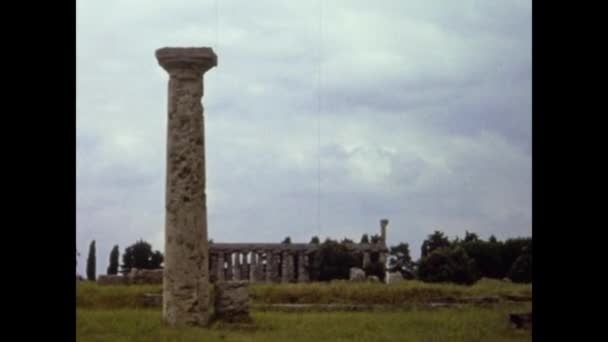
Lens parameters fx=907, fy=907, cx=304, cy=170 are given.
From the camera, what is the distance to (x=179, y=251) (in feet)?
54.1

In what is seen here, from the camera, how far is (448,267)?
30391 millimetres

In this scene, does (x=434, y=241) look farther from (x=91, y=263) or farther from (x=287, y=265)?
(x=91, y=263)

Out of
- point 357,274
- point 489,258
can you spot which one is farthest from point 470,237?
point 357,274

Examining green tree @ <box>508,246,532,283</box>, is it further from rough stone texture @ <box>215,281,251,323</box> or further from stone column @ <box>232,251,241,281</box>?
rough stone texture @ <box>215,281,251,323</box>

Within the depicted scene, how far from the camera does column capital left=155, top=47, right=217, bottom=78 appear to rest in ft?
53.9

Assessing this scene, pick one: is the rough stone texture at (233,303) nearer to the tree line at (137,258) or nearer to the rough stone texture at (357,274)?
the rough stone texture at (357,274)

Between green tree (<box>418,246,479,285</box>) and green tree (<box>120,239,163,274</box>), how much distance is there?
13.9m

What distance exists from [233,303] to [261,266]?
21.0 metres

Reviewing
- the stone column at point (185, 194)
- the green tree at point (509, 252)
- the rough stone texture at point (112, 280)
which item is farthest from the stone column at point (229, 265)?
the stone column at point (185, 194)
